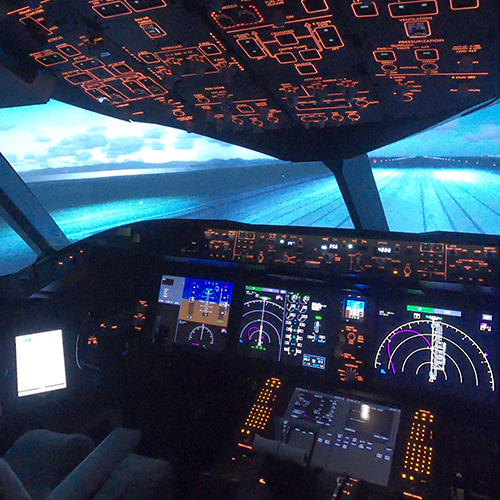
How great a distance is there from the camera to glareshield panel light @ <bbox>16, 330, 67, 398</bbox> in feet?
8.04

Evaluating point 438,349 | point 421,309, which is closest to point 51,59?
point 421,309

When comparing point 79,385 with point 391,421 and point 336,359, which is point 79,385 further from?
point 391,421

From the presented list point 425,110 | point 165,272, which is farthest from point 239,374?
point 425,110

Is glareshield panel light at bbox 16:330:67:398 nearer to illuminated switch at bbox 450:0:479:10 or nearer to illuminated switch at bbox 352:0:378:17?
illuminated switch at bbox 352:0:378:17

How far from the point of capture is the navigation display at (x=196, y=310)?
2434mm

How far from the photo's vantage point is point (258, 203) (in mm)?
3926

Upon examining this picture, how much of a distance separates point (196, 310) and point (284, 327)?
1.73ft

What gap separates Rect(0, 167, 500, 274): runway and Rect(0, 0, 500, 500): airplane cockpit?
0.13ft

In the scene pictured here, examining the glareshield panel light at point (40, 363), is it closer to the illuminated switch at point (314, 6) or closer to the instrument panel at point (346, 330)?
the instrument panel at point (346, 330)

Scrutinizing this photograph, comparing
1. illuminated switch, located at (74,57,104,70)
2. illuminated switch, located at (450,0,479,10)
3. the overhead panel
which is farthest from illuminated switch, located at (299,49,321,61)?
illuminated switch, located at (74,57,104,70)

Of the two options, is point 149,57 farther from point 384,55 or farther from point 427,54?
point 427,54

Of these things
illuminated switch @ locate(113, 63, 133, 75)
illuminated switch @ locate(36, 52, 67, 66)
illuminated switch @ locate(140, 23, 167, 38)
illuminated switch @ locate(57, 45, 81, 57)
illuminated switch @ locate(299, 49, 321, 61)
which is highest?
illuminated switch @ locate(299, 49, 321, 61)

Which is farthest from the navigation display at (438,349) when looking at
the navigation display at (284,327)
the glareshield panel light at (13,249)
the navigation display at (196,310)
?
the glareshield panel light at (13,249)

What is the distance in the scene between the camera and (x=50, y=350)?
100 inches
